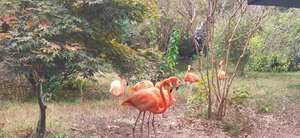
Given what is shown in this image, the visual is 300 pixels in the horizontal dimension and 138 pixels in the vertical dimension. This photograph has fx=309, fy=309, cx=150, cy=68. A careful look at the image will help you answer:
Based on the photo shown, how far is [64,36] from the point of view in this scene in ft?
10.5

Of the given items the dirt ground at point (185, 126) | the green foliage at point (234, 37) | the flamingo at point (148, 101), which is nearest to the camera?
the flamingo at point (148, 101)

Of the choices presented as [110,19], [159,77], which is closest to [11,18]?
[110,19]

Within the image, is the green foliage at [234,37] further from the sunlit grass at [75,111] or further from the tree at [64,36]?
the tree at [64,36]

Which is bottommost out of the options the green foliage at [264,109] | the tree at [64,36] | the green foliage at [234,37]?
the green foliage at [264,109]

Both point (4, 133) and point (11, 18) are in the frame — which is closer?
point (11, 18)

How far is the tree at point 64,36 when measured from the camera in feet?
9.27

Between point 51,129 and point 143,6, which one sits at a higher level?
point 143,6

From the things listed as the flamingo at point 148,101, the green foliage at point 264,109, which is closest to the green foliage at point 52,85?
the flamingo at point 148,101

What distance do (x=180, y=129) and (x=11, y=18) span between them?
2752 mm

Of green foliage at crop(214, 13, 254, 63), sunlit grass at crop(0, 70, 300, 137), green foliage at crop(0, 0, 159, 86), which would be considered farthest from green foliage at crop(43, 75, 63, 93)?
green foliage at crop(214, 13, 254, 63)

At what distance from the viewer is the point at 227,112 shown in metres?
5.41

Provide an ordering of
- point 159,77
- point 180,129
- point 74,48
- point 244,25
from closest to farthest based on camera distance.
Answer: point 74,48 < point 180,129 < point 159,77 < point 244,25

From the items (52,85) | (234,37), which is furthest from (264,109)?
(234,37)

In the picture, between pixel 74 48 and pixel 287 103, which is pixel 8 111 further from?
pixel 287 103
